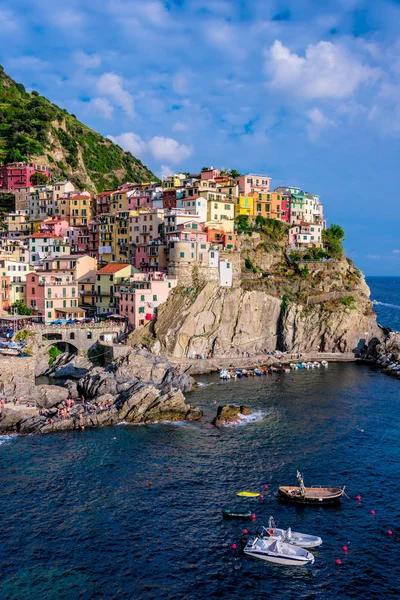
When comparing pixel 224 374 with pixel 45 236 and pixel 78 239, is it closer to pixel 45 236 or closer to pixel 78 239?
pixel 45 236

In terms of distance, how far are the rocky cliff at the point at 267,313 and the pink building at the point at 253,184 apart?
44.4ft

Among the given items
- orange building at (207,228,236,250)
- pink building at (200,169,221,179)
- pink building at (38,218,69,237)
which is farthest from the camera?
pink building at (200,169,221,179)

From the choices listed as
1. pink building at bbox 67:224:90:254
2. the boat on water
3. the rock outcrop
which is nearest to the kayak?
the boat on water

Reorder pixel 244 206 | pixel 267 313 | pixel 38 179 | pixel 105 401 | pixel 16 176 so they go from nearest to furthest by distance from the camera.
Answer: pixel 105 401, pixel 267 313, pixel 244 206, pixel 38 179, pixel 16 176

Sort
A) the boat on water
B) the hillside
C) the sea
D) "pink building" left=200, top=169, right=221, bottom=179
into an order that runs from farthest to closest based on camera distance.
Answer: the hillside → "pink building" left=200, top=169, right=221, bottom=179 → the boat on water → the sea

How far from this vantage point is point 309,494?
4253 centimetres

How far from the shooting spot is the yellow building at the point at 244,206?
360ft

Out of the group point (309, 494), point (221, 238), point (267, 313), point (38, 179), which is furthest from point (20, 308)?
point (309, 494)

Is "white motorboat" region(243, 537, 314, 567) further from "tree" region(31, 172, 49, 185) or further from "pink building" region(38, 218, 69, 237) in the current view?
"tree" region(31, 172, 49, 185)

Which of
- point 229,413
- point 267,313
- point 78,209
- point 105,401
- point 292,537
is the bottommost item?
point 292,537

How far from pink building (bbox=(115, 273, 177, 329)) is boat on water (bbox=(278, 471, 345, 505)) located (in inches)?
1916

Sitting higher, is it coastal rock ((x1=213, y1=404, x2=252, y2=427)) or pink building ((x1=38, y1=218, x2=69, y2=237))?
pink building ((x1=38, y1=218, x2=69, y2=237))

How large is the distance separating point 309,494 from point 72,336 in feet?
162

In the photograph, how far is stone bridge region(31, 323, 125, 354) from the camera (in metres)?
81.9
